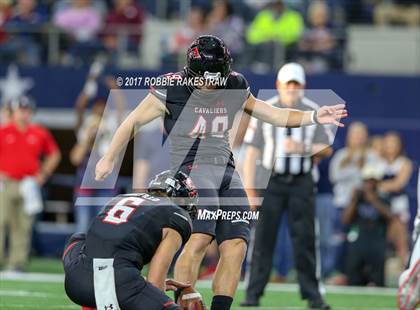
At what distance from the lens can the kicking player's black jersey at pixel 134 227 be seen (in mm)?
6500

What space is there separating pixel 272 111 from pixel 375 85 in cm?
827

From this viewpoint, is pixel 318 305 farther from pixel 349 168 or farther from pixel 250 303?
pixel 349 168

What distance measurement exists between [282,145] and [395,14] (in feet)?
23.2

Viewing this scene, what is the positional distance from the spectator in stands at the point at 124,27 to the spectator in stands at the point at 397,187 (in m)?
4.14

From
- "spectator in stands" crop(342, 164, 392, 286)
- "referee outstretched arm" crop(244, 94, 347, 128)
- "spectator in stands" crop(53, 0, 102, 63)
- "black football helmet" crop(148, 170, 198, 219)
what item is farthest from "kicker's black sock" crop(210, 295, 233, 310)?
"spectator in stands" crop(53, 0, 102, 63)

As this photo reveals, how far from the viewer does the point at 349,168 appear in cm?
1395

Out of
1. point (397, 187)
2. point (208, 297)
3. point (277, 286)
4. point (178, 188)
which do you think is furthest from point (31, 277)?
point (178, 188)

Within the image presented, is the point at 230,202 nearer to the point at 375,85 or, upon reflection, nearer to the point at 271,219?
the point at 271,219

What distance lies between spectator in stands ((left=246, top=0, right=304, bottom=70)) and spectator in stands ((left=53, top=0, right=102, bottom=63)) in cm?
223

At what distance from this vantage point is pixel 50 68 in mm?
16562

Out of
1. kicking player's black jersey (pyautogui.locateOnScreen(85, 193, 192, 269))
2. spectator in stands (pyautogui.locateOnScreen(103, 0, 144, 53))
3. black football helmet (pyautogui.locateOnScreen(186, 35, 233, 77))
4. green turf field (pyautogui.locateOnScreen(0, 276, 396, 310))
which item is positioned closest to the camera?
kicking player's black jersey (pyautogui.locateOnScreen(85, 193, 192, 269))

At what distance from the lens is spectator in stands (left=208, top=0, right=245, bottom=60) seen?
15992 millimetres

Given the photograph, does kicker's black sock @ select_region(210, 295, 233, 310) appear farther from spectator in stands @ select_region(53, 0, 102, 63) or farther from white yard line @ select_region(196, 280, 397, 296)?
spectator in stands @ select_region(53, 0, 102, 63)

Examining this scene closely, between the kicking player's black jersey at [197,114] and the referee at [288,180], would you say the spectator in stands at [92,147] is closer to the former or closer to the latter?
the referee at [288,180]
